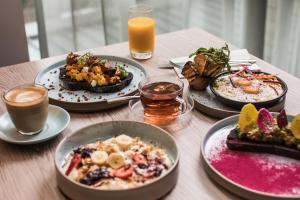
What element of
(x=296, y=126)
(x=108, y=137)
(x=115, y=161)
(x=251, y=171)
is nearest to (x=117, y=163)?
(x=115, y=161)

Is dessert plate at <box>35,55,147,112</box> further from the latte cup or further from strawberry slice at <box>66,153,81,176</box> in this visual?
strawberry slice at <box>66,153,81,176</box>

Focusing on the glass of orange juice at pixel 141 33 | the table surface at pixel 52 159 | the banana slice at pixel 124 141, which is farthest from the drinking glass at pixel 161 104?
the glass of orange juice at pixel 141 33

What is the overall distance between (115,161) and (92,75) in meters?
0.46

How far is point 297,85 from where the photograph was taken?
1405 millimetres

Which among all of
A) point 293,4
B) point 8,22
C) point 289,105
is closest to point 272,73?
point 289,105

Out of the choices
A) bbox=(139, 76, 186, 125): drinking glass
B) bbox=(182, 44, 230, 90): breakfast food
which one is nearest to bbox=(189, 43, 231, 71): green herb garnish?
bbox=(182, 44, 230, 90): breakfast food

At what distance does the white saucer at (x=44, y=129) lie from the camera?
1125 millimetres

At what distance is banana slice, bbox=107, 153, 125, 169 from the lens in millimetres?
955

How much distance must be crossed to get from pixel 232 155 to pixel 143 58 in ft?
2.24

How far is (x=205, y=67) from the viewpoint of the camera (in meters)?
1.32

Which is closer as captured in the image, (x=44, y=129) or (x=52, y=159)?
(x=52, y=159)

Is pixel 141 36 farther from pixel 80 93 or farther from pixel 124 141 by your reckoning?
pixel 124 141

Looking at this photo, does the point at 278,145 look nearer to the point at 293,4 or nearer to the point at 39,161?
the point at 39,161

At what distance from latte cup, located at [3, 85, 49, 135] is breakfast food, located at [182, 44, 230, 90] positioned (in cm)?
43
